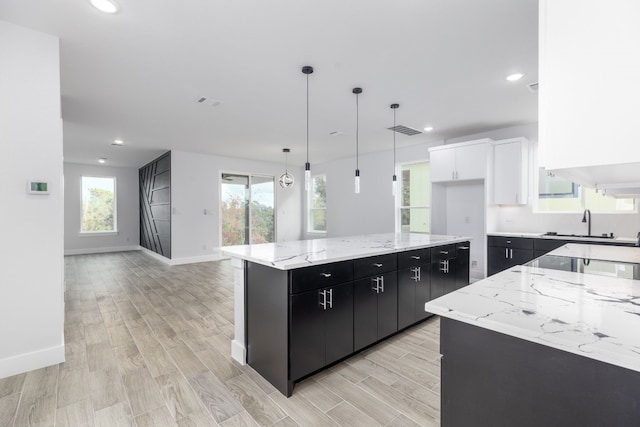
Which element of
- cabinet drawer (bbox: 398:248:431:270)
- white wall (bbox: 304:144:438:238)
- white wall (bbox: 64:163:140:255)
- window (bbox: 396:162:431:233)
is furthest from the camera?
white wall (bbox: 64:163:140:255)

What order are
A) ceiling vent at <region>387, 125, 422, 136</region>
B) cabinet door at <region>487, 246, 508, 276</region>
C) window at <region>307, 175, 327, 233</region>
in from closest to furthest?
cabinet door at <region>487, 246, 508, 276</region>
ceiling vent at <region>387, 125, 422, 136</region>
window at <region>307, 175, 327, 233</region>

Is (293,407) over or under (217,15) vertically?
under

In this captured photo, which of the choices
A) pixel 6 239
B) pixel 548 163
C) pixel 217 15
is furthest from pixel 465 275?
pixel 6 239

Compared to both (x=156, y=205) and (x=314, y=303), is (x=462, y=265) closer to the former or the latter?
(x=314, y=303)

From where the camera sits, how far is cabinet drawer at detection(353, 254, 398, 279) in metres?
2.46

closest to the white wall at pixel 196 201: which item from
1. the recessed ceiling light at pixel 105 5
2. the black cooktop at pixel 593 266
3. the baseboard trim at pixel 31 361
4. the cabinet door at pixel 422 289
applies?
the baseboard trim at pixel 31 361

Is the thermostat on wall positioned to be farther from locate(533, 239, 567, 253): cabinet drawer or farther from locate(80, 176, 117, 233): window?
locate(80, 176, 117, 233): window

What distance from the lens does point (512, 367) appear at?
40.1 inches

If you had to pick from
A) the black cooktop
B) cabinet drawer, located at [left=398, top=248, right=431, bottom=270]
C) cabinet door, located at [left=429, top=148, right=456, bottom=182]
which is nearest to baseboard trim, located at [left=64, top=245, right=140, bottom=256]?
cabinet door, located at [left=429, top=148, right=456, bottom=182]

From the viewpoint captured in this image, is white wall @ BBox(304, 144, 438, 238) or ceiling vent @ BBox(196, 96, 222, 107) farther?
white wall @ BBox(304, 144, 438, 238)

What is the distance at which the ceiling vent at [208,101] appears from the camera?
12.1 feet

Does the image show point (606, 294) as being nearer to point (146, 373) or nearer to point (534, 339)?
point (534, 339)

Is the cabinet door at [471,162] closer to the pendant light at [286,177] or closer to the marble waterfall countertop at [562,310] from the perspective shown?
the pendant light at [286,177]

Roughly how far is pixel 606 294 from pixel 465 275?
270 cm
